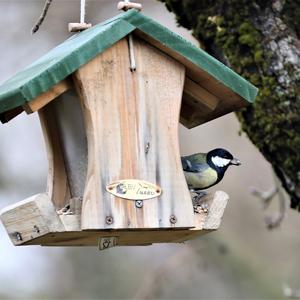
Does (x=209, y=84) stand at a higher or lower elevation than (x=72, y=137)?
higher

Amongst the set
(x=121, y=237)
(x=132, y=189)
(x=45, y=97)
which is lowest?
(x=121, y=237)

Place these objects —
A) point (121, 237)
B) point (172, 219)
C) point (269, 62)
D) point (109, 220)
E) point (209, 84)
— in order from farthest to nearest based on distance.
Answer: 1. point (269, 62)
2. point (209, 84)
3. point (121, 237)
4. point (172, 219)
5. point (109, 220)

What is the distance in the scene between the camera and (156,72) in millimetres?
2723

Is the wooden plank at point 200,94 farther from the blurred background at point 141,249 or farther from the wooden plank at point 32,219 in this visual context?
the blurred background at point 141,249

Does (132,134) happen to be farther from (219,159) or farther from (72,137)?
(219,159)

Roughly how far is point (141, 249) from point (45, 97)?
5.80 metres

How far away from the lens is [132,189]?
2.60 m

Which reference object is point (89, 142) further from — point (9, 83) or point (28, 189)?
point (28, 189)

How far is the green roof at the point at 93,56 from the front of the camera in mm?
2520

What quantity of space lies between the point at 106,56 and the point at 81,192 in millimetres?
453

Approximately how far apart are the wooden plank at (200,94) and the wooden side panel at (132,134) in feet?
0.50

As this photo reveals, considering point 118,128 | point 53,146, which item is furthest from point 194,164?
point 53,146

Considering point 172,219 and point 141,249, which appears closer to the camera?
A: point 172,219

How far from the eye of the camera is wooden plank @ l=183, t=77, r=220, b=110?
2904 millimetres
